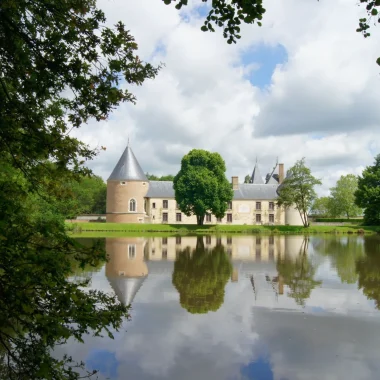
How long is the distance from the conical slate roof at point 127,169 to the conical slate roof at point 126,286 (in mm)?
40822

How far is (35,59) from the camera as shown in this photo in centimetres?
427

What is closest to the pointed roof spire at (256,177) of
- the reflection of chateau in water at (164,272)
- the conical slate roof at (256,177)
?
the conical slate roof at (256,177)

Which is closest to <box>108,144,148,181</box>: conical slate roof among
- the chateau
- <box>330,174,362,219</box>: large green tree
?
the chateau

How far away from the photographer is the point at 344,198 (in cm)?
6712

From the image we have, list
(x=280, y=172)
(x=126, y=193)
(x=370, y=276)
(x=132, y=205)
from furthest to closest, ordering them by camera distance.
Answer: (x=280, y=172), (x=132, y=205), (x=126, y=193), (x=370, y=276)

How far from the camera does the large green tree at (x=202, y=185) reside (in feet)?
144

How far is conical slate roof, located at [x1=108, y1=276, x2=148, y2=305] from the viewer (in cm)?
956

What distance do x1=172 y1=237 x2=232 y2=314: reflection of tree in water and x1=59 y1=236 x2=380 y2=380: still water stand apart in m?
0.03

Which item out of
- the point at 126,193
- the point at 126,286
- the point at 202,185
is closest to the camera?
the point at 126,286

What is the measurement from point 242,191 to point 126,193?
55.2 feet

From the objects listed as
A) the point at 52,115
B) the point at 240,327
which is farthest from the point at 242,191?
the point at 52,115

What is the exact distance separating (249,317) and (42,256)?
548cm

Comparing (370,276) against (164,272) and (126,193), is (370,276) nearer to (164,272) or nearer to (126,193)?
(164,272)

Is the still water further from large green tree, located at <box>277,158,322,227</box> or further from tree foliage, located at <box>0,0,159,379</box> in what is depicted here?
large green tree, located at <box>277,158,322,227</box>
